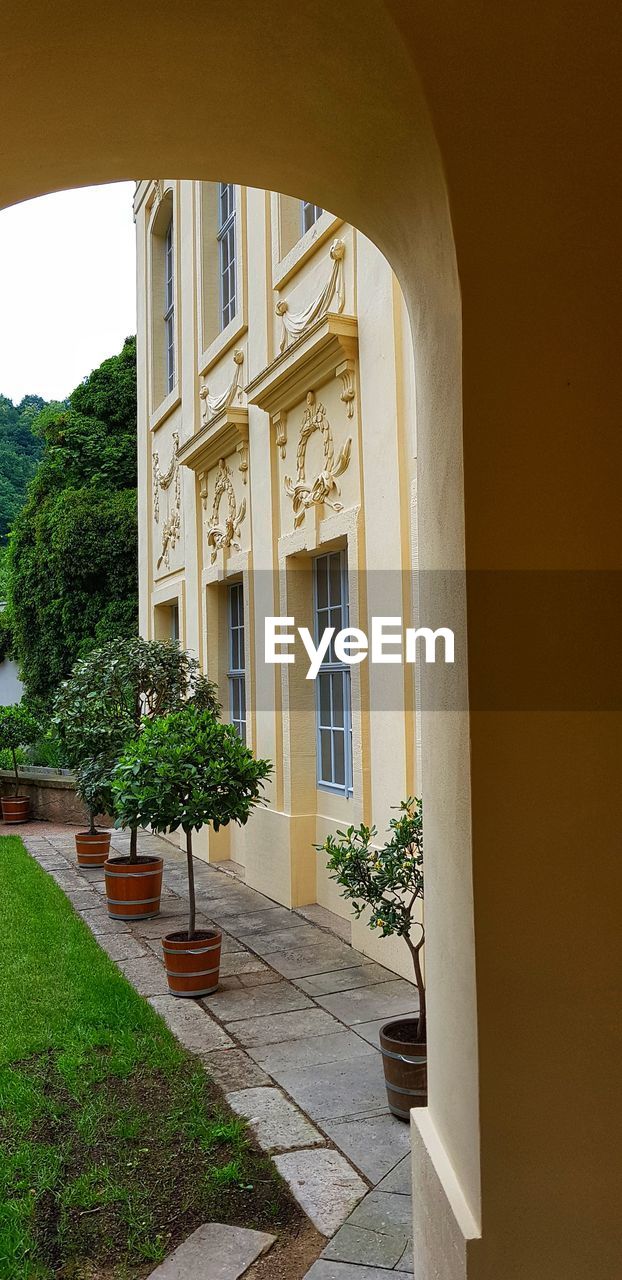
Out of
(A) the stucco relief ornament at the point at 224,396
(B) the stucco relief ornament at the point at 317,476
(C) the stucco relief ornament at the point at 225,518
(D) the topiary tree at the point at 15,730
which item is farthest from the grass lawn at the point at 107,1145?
(D) the topiary tree at the point at 15,730

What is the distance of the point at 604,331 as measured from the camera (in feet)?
6.31

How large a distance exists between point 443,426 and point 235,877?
7.13m

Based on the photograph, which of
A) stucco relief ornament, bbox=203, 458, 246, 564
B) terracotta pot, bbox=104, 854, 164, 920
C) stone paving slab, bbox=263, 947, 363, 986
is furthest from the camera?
stucco relief ornament, bbox=203, 458, 246, 564

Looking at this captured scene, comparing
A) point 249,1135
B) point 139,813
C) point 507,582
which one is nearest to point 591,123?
point 507,582

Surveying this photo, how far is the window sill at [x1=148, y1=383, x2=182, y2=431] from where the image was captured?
11.0m

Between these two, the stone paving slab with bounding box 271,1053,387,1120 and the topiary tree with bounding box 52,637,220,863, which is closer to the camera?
the stone paving slab with bounding box 271,1053,387,1120

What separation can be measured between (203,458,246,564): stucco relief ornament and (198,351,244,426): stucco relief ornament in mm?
554

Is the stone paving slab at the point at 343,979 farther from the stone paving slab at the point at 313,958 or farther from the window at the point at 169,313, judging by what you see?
the window at the point at 169,313

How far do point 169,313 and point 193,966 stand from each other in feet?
30.5

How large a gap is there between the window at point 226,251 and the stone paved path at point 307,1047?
5839mm

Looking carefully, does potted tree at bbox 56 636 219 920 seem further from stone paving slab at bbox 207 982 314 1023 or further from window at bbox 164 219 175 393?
window at bbox 164 219 175 393

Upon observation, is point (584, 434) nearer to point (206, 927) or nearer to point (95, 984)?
point (95, 984)

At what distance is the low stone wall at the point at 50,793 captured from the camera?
42.5 ft

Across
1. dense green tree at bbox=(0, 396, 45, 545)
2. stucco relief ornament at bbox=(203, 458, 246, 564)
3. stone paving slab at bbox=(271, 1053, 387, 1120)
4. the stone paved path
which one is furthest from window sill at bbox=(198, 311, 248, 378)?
dense green tree at bbox=(0, 396, 45, 545)
